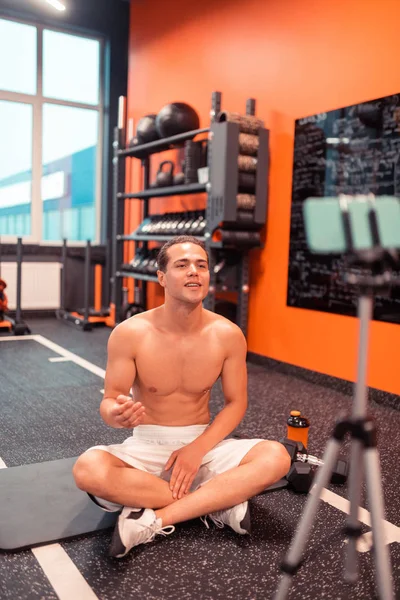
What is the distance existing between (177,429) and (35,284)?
524cm

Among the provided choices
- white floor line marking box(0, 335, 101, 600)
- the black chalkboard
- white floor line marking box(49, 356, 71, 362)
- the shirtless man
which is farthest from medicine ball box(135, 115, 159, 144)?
white floor line marking box(0, 335, 101, 600)

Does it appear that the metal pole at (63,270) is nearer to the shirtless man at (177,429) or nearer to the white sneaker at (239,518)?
the shirtless man at (177,429)

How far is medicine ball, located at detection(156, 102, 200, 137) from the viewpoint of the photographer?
5.07 meters

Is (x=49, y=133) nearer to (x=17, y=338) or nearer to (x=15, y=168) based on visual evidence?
(x=15, y=168)

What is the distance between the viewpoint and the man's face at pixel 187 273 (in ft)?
6.11

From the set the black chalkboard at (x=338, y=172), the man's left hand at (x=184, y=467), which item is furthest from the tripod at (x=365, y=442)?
the black chalkboard at (x=338, y=172)

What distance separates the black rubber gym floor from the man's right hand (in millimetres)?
449

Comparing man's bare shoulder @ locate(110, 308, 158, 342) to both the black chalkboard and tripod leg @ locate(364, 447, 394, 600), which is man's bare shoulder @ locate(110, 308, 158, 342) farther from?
the black chalkboard

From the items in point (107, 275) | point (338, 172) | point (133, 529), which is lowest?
point (133, 529)

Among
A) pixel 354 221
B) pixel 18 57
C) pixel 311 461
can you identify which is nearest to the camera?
pixel 354 221

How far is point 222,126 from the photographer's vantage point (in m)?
4.26

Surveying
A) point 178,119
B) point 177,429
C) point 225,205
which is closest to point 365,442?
point 177,429

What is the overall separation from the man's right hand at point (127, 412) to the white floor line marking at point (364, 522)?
614 millimetres

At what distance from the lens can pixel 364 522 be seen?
201 cm
